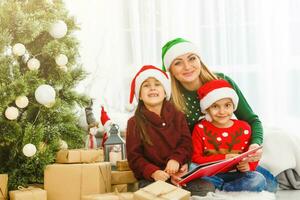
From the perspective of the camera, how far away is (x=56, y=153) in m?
2.12

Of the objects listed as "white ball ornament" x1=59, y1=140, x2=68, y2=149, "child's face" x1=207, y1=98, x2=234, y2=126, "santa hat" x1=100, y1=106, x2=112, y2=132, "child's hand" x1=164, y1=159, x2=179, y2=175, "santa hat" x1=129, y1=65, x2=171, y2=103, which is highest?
"santa hat" x1=129, y1=65, x2=171, y2=103

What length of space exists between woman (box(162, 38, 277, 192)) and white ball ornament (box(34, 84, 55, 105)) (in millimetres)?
518

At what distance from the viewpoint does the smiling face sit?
212 centimetres

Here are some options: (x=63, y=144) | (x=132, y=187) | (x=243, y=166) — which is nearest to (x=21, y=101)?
(x=63, y=144)

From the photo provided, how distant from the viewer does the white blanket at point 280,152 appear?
7.27ft

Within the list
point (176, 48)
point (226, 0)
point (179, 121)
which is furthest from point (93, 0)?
point (179, 121)

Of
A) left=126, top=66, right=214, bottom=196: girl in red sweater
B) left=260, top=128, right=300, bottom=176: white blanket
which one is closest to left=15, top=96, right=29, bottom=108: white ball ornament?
left=126, top=66, right=214, bottom=196: girl in red sweater

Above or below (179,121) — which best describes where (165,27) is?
above

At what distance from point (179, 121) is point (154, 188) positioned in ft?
1.43

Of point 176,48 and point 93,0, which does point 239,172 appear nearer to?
point 176,48

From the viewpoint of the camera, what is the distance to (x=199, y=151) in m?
2.01

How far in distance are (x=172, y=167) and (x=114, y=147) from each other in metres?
0.43

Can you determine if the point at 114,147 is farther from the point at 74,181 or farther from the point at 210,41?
the point at 210,41

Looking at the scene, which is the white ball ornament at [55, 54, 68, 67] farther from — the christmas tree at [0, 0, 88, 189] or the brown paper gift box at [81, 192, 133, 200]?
the brown paper gift box at [81, 192, 133, 200]
